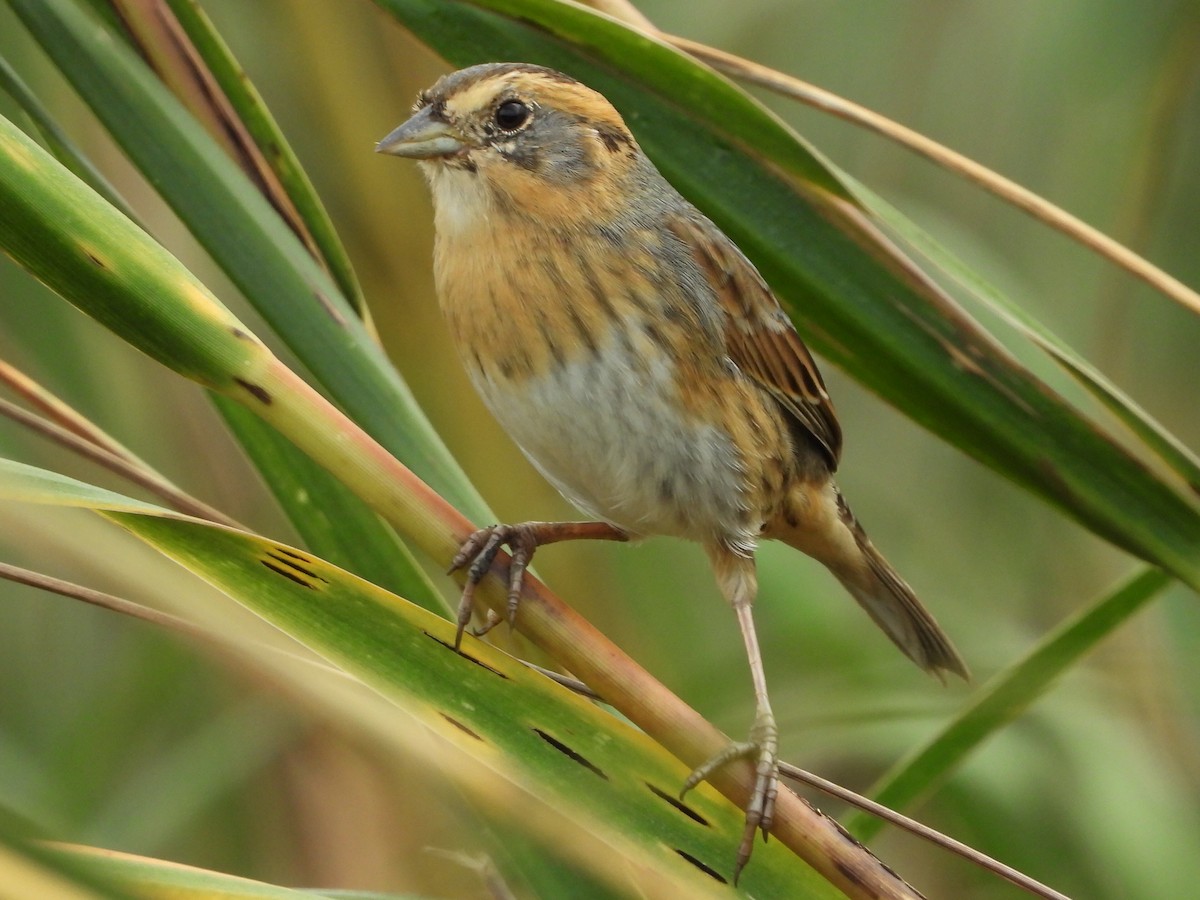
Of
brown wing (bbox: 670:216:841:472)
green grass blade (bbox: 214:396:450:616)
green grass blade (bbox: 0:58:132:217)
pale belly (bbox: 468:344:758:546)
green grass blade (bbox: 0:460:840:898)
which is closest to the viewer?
green grass blade (bbox: 0:460:840:898)

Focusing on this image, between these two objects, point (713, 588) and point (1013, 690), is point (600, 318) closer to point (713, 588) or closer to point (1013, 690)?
point (1013, 690)

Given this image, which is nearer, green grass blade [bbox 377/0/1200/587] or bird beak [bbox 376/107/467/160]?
green grass blade [bbox 377/0/1200/587]

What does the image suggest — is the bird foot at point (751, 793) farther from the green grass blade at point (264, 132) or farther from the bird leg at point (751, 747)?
the green grass blade at point (264, 132)

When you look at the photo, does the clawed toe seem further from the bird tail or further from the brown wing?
the bird tail

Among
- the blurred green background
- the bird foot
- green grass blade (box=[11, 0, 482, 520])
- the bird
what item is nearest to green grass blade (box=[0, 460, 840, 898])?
the bird foot

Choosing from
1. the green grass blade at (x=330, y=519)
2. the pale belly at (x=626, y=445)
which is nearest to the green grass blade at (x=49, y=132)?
the green grass blade at (x=330, y=519)

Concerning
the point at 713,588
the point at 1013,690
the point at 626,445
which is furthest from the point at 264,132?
the point at 713,588
